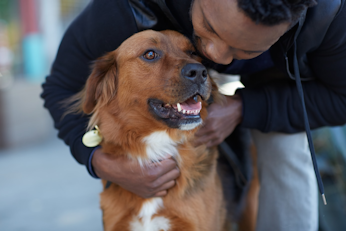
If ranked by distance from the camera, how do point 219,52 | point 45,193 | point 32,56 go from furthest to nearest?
point 32,56 < point 45,193 < point 219,52

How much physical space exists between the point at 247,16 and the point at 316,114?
3.46 ft

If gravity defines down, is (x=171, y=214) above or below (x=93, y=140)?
below

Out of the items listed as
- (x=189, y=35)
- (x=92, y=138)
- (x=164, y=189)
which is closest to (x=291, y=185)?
(x=164, y=189)

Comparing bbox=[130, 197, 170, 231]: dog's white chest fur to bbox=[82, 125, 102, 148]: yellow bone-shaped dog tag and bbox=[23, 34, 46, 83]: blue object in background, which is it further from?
bbox=[23, 34, 46, 83]: blue object in background

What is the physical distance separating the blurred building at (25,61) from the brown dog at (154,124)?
408 centimetres

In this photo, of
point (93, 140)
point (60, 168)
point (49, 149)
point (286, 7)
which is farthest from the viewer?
point (49, 149)

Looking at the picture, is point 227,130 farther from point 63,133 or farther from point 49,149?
point 49,149

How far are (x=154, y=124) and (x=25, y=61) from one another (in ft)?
20.1

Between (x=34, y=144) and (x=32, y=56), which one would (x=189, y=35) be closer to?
(x=34, y=144)

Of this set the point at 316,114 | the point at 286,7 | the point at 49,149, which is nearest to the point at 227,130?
the point at 316,114

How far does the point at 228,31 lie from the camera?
1480mm

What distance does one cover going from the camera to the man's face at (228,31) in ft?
4.60

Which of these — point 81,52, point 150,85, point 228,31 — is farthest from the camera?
point 81,52

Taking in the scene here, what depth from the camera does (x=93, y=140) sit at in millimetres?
2109
